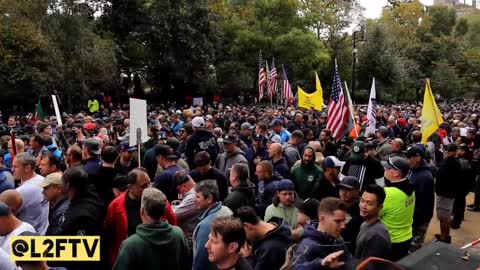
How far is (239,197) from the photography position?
5.78 meters

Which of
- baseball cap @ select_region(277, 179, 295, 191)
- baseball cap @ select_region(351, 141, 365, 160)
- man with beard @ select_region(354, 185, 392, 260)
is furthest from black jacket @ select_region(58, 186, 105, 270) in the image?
baseball cap @ select_region(351, 141, 365, 160)

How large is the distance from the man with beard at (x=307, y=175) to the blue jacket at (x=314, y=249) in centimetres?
348

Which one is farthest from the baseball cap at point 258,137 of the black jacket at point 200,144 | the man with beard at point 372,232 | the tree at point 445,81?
the tree at point 445,81

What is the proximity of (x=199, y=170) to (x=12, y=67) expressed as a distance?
1844 cm

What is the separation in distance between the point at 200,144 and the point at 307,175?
260cm

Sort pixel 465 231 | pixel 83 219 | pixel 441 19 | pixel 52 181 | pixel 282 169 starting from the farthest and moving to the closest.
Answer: pixel 441 19 → pixel 465 231 → pixel 282 169 → pixel 52 181 → pixel 83 219

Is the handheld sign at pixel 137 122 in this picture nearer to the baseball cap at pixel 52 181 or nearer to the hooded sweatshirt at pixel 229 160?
the hooded sweatshirt at pixel 229 160

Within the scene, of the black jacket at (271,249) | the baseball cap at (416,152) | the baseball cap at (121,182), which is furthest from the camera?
the baseball cap at (416,152)

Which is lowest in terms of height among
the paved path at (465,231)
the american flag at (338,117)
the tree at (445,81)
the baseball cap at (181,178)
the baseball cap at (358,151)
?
the paved path at (465,231)

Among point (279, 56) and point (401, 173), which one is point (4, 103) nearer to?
point (279, 56)

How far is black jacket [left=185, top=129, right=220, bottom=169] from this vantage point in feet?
30.7

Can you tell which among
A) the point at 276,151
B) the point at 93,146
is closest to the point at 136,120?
the point at 93,146

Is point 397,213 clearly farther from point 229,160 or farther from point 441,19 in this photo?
point 441,19

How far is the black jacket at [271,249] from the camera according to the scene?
161 inches
